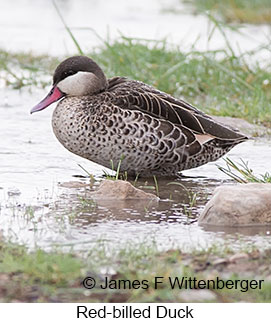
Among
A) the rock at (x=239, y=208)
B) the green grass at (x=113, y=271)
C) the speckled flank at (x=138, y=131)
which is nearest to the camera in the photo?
the green grass at (x=113, y=271)

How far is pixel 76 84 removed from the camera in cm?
739

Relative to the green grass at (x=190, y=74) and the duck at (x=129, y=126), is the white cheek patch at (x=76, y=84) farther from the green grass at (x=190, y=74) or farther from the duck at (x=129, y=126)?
the green grass at (x=190, y=74)

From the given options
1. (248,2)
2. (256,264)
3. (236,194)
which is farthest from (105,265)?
(248,2)

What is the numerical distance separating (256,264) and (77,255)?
3.12 feet

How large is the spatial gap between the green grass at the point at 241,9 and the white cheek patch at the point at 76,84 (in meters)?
8.04

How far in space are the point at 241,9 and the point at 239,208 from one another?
10664mm

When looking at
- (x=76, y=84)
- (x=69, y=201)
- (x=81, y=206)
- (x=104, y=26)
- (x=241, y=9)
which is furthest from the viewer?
(x=241, y=9)

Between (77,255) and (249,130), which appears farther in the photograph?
(249,130)

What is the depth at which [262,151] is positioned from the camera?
8141 millimetres

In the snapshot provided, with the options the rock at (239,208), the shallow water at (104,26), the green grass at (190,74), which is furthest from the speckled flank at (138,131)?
the shallow water at (104,26)

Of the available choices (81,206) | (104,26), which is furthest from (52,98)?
(104,26)

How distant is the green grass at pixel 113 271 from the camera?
4379 millimetres

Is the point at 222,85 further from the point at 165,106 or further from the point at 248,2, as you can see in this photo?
the point at 248,2

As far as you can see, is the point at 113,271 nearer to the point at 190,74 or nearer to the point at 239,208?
the point at 239,208
